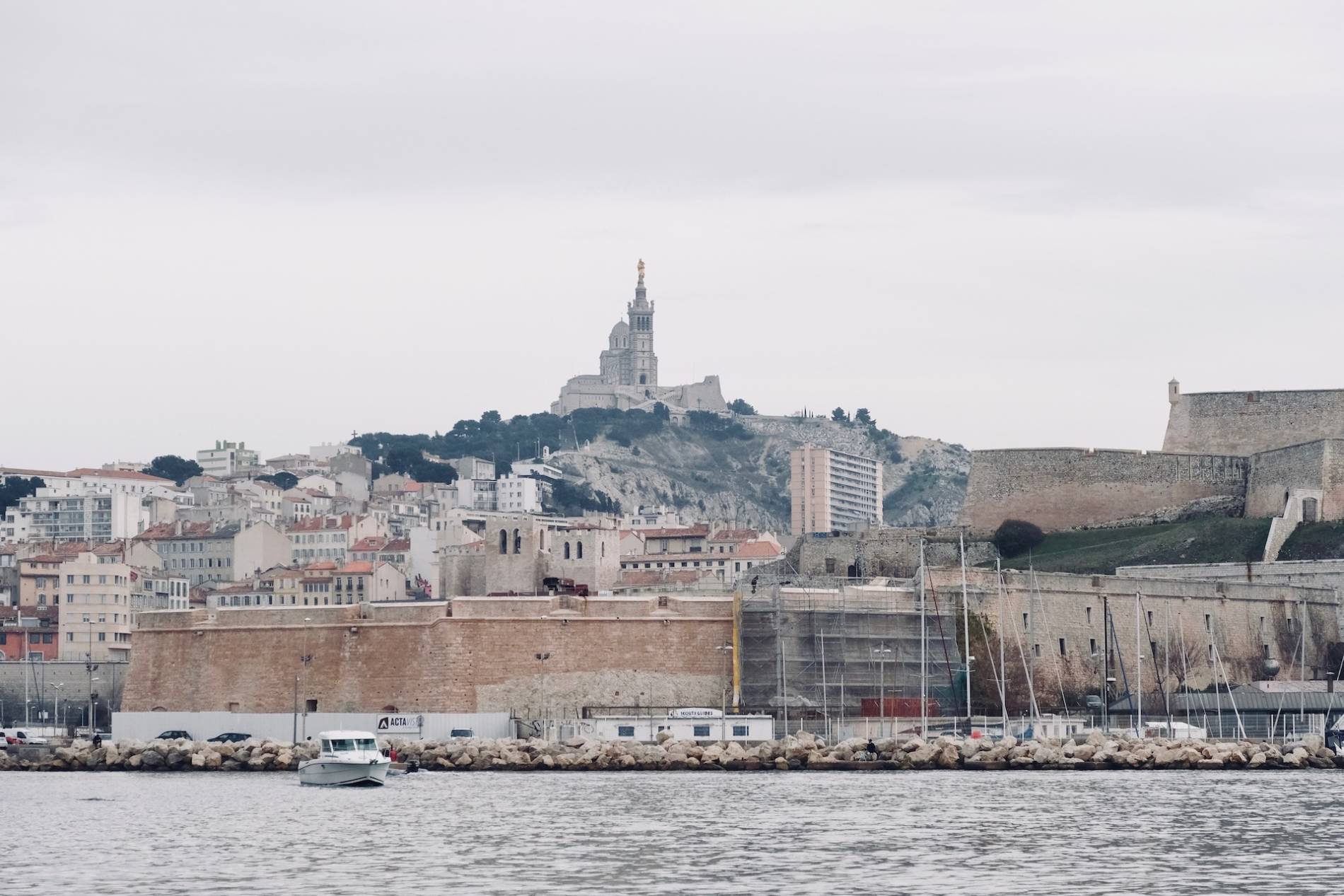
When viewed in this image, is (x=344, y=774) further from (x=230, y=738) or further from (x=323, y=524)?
(x=323, y=524)

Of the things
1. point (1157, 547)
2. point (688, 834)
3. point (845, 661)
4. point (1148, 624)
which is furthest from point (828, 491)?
point (688, 834)

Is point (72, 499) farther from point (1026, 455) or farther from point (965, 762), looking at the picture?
point (965, 762)

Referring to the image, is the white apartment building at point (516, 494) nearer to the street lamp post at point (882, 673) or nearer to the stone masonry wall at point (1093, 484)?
the stone masonry wall at point (1093, 484)

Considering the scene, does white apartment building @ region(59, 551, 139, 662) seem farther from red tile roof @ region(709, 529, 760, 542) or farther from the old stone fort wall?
the old stone fort wall

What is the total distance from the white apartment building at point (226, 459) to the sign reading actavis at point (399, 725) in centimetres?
10152

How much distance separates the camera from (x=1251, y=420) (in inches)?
3014

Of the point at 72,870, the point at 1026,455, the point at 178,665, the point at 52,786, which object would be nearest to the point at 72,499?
the point at 1026,455

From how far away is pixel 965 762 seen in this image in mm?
47781

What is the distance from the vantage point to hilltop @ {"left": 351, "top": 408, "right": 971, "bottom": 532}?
541 ft

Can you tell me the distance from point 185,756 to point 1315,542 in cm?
3189

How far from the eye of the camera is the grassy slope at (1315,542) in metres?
66.4

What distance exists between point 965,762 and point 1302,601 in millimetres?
17970

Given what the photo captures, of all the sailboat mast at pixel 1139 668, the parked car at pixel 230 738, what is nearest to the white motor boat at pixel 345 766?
the parked car at pixel 230 738

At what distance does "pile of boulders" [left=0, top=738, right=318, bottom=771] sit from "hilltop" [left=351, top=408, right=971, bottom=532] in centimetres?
10432
